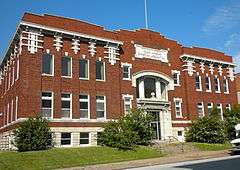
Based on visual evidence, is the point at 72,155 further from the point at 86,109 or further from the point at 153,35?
the point at 153,35

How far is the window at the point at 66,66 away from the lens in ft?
106

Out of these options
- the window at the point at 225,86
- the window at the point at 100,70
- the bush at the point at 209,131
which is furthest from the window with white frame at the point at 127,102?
the window at the point at 225,86

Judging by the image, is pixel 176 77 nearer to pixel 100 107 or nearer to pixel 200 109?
pixel 200 109

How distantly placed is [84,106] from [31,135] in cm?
697

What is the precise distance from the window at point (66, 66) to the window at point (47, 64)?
128cm

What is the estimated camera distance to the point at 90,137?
32.3m

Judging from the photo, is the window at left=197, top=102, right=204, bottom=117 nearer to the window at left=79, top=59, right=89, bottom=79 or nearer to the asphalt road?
the window at left=79, top=59, right=89, bottom=79

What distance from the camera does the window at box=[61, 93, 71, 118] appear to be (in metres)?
31.4

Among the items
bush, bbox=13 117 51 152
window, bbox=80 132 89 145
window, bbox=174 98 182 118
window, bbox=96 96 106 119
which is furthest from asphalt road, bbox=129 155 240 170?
window, bbox=174 98 182 118

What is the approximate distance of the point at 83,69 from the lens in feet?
111

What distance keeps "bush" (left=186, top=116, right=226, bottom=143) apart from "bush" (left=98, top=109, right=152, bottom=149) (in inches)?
307

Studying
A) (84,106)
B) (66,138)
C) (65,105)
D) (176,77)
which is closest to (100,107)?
(84,106)

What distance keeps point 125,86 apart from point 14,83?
11.5m

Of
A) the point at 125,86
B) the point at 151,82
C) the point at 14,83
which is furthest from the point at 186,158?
the point at 14,83
